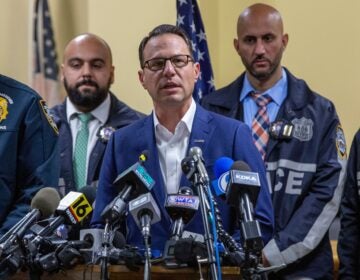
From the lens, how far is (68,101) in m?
5.53

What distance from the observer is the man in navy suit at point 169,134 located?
3803 millimetres

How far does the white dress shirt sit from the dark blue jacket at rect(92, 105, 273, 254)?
0.11 ft

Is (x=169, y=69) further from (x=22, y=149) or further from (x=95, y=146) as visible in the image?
(x=95, y=146)

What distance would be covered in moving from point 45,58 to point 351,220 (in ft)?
10.4

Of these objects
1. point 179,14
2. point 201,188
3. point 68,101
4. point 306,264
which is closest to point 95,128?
point 68,101

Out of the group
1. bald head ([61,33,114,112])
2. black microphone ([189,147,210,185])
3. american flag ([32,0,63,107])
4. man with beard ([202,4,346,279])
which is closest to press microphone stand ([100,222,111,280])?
black microphone ([189,147,210,185])

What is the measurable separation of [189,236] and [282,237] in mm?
→ 1217

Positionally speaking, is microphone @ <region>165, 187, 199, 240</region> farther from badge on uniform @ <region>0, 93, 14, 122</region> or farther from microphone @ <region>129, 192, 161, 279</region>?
badge on uniform @ <region>0, 93, 14, 122</region>

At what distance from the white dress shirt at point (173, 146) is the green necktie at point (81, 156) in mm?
1234

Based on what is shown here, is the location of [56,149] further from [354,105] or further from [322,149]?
[354,105]

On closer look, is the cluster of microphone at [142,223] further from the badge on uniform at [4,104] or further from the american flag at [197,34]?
the american flag at [197,34]

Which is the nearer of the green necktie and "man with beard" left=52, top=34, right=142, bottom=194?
the green necktie

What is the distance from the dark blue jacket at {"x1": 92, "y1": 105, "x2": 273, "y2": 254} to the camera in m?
3.67

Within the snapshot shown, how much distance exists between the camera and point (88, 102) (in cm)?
542
